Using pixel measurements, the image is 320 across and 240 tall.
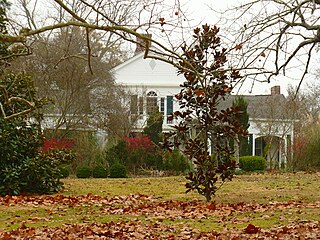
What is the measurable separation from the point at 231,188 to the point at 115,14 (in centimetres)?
980

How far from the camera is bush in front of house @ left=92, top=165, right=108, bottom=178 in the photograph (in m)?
24.8

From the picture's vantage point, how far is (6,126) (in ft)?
54.9

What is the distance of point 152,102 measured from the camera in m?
34.5

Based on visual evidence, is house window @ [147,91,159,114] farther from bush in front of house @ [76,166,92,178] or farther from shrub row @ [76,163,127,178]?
bush in front of house @ [76,166,92,178]

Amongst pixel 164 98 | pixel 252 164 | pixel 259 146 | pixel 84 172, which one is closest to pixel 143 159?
pixel 84 172

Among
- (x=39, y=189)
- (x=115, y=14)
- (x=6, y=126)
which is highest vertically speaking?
(x=115, y=14)

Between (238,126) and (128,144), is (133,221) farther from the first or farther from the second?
(128,144)

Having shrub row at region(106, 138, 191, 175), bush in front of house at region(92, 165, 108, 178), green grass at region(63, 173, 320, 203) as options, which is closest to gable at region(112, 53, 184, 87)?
shrub row at region(106, 138, 191, 175)

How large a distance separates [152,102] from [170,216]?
2446 cm

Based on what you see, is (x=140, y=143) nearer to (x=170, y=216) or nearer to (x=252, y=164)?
(x=252, y=164)

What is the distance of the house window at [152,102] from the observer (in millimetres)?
33719

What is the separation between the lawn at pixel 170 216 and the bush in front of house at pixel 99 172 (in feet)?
27.3

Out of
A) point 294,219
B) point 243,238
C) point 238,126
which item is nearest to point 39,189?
point 238,126

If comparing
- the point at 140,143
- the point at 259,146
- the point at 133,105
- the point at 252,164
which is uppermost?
the point at 133,105
